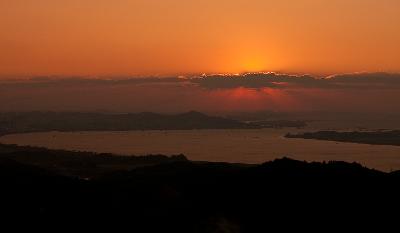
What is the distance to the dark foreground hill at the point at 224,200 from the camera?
24906 mm

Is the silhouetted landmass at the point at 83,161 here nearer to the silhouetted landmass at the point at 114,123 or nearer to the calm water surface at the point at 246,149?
the calm water surface at the point at 246,149

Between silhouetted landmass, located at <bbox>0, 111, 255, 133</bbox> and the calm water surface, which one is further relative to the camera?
silhouetted landmass, located at <bbox>0, 111, 255, 133</bbox>

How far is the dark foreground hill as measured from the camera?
24906 mm

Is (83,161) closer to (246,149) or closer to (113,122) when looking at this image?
(246,149)

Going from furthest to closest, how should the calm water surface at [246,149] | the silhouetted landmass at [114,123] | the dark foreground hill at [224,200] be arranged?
the silhouetted landmass at [114,123] → the calm water surface at [246,149] → the dark foreground hill at [224,200]

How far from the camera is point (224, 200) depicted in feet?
86.9

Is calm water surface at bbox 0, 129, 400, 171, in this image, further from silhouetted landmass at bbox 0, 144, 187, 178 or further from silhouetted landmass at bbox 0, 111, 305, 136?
silhouetted landmass at bbox 0, 111, 305, 136

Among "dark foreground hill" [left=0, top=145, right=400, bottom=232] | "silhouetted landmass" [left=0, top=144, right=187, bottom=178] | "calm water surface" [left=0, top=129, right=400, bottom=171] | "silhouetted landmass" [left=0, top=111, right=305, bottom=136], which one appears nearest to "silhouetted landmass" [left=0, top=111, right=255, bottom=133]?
"silhouetted landmass" [left=0, top=111, right=305, bottom=136]

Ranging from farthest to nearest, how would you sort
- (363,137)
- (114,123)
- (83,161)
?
(114,123), (363,137), (83,161)

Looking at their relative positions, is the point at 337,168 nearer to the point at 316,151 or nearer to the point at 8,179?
the point at 8,179

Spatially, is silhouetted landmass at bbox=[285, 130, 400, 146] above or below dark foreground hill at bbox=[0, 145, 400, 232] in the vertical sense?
below

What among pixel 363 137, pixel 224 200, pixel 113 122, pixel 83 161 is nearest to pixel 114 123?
pixel 113 122

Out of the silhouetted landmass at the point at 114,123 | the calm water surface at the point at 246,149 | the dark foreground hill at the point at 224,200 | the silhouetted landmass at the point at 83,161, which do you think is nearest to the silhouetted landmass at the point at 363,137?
the calm water surface at the point at 246,149

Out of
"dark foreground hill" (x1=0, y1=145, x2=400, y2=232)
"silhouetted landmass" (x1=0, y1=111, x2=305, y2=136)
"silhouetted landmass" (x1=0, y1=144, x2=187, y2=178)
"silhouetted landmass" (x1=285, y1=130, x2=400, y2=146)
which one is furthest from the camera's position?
"silhouetted landmass" (x1=0, y1=111, x2=305, y2=136)
